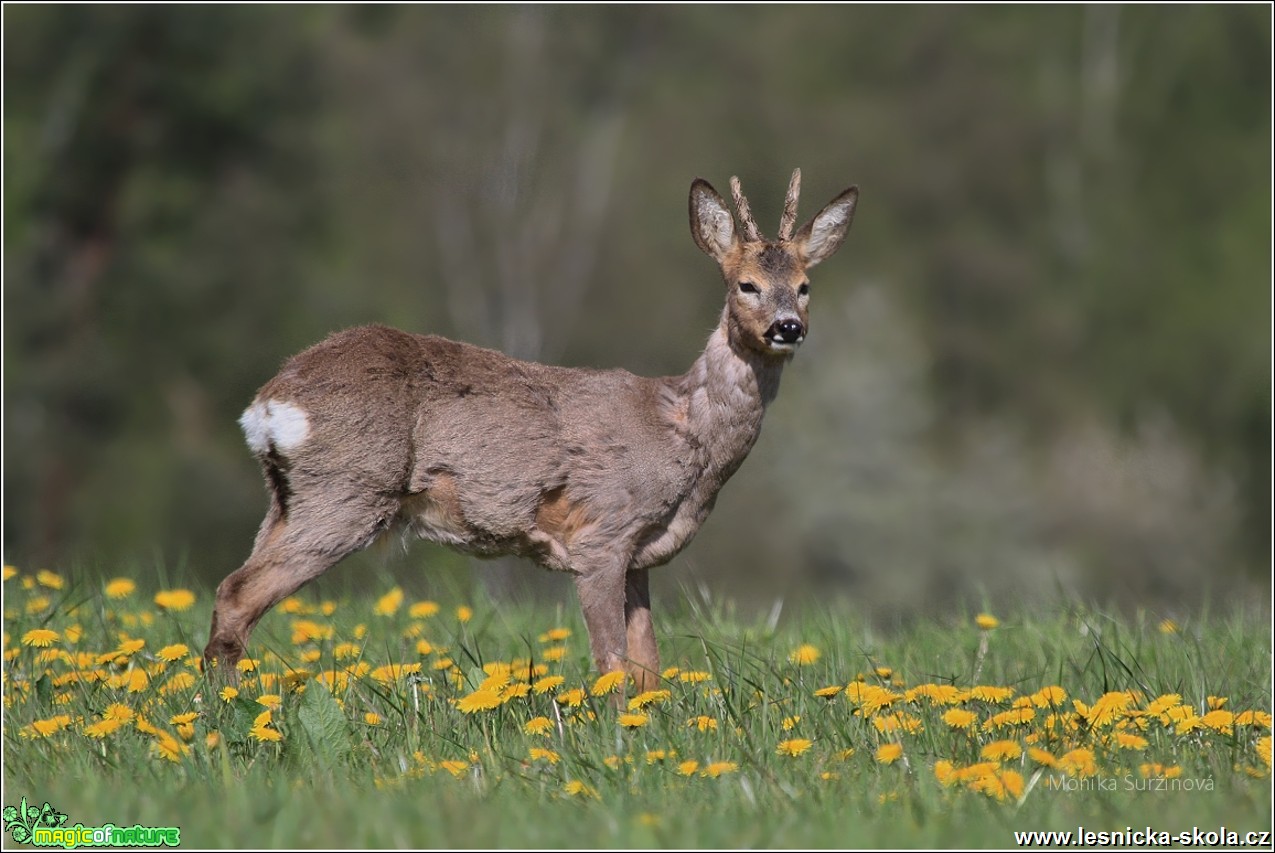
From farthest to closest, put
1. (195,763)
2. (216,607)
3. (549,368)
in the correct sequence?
(549,368), (216,607), (195,763)

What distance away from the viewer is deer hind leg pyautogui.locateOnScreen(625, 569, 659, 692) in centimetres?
648

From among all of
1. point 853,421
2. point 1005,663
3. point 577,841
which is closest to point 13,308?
point 853,421

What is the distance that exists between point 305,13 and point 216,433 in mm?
6410

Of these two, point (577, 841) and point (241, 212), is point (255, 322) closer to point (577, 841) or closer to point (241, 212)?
point (241, 212)

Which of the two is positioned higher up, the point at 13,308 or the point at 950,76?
the point at 950,76

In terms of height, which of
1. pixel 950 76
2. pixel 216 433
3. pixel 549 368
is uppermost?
pixel 950 76

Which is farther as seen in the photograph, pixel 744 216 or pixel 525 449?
pixel 744 216

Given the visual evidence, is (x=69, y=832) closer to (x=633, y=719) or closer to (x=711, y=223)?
(x=633, y=719)

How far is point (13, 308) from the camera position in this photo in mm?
20469

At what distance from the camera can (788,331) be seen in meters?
6.27

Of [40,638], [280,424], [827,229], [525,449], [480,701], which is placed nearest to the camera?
[480,701]

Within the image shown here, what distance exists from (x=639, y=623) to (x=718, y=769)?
2183 mm

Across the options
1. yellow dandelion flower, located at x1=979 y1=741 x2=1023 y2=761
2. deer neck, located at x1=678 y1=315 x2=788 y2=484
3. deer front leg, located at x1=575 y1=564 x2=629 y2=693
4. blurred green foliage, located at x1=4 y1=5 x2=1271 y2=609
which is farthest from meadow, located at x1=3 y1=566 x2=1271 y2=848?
blurred green foliage, located at x1=4 y1=5 x2=1271 y2=609

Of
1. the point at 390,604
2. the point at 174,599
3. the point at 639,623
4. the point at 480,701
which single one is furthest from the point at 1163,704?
the point at 174,599
